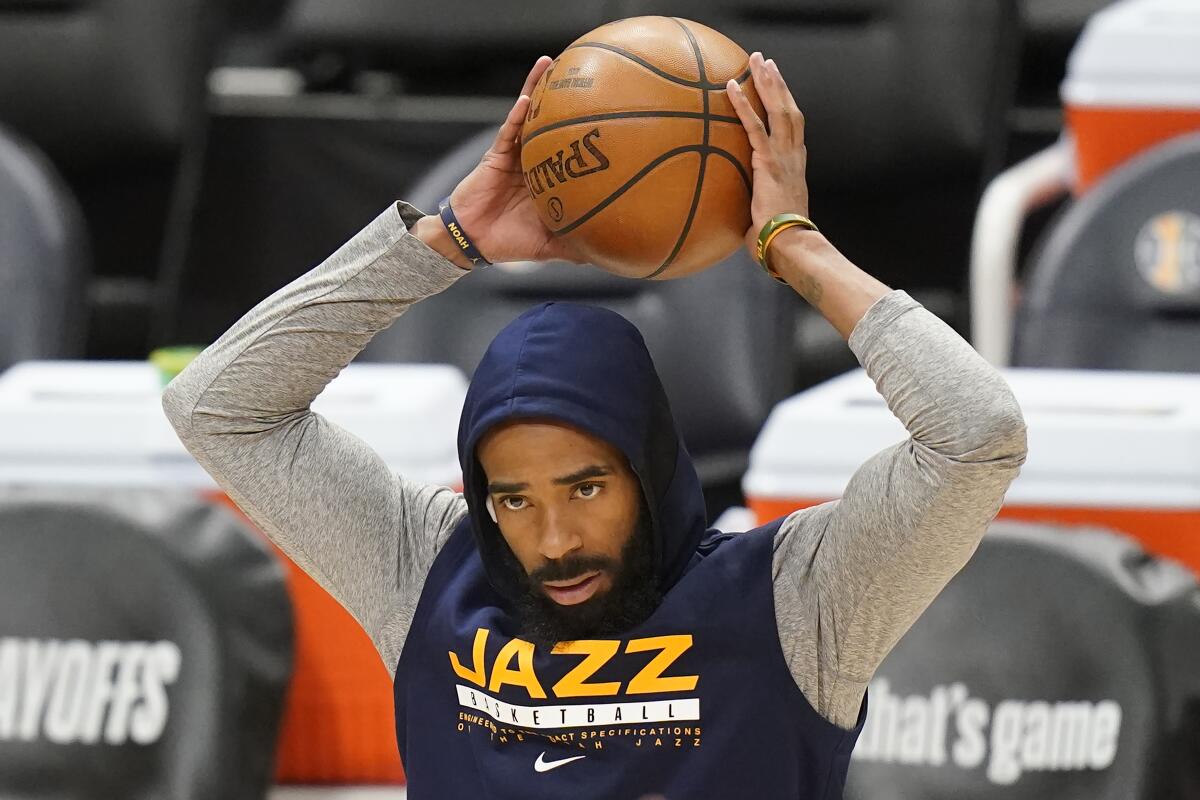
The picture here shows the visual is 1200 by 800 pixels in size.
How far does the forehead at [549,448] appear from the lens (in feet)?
5.45

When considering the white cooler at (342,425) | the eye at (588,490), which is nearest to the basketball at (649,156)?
the eye at (588,490)

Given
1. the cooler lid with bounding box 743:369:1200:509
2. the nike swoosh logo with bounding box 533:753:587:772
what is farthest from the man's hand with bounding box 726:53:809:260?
the cooler lid with bounding box 743:369:1200:509

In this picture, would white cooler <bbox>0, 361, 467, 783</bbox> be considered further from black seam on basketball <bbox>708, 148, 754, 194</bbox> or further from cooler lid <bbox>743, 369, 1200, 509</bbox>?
black seam on basketball <bbox>708, 148, 754, 194</bbox>

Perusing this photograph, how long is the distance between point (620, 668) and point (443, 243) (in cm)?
44

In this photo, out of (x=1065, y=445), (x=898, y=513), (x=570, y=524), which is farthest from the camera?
(x=1065, y=445)

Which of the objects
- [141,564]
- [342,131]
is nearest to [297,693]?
[141,564]

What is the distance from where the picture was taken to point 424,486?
192 centimetres

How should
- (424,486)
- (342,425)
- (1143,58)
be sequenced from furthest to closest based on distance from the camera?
(1143,58)
(342,425)
(424,486)

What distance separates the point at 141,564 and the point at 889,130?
2.09m

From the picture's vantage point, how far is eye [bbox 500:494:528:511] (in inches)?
66.4

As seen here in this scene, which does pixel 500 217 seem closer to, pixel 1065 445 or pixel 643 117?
pixel 643 117

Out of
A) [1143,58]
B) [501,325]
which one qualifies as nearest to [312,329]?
[501,325]

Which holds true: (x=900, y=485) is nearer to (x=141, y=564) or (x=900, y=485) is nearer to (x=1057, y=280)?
(x=141, y=564)

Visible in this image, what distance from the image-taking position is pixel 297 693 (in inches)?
105
